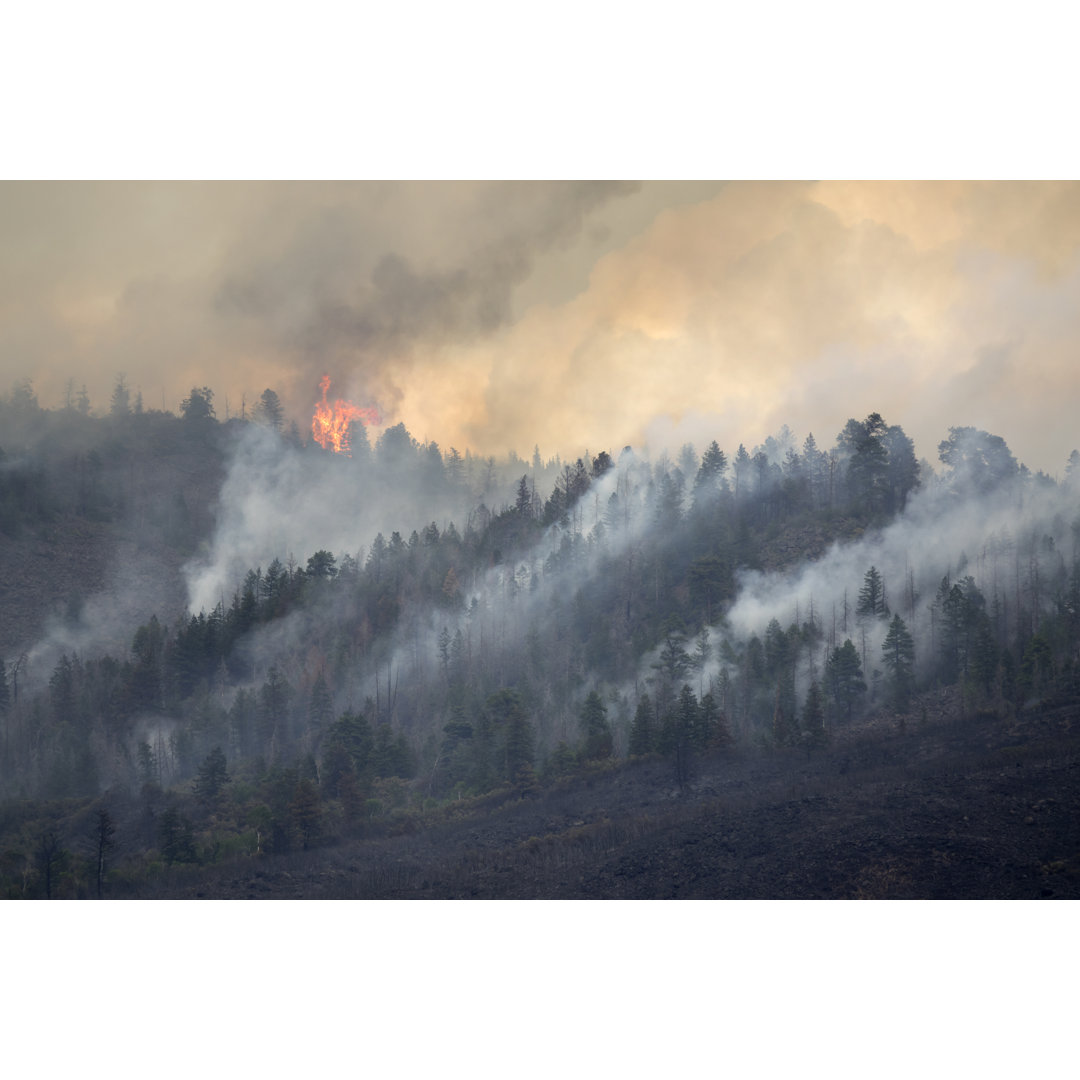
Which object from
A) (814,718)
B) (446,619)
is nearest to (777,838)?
(814,718)

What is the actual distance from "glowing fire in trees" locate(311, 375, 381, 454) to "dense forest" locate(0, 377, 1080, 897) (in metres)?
0.91

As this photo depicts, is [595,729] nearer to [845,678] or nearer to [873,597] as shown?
[845,678]

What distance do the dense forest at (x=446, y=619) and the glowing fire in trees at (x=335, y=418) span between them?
3.00 ft

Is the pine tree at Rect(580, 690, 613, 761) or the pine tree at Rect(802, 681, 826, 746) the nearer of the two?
the pine tree at Rect(802, 681, 826, 746)

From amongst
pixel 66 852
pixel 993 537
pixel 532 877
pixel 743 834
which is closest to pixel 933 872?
pixel 743 834

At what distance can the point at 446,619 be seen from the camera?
33344 millimetres

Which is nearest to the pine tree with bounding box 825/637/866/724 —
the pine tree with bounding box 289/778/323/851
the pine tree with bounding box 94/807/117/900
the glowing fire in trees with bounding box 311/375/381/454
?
the pine tree with bounding box 289/778/323/851

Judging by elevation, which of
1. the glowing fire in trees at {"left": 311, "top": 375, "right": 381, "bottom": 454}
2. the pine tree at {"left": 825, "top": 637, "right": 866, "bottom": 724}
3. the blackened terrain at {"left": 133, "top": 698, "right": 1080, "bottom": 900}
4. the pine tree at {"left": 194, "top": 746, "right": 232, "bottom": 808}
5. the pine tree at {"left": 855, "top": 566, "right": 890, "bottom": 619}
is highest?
the glowing fire in trees at {"left": 311, "top": 375, "right": 381, "bottom": 454}

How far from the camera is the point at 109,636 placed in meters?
27.6

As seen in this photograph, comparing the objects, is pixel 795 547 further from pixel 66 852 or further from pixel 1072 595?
pixel 66 852

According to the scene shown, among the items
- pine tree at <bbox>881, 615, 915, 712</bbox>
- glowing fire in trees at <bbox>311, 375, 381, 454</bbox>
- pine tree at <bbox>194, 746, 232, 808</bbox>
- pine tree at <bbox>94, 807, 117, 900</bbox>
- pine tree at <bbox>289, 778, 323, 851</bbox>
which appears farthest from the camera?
glowing fire in trees at <bbox>311, 375, 381, 454</bbox>

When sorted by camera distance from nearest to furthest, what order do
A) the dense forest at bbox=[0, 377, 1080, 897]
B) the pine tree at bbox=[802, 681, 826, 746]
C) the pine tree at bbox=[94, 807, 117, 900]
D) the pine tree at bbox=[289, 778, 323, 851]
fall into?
the pine tree at bbox=[94, 807, 117, 900]
the pine tree at bbox=[289, 778, 323, 851]
the dense forest at bbox=[0, 377, 1080, 897]
the pine tree at bbox=[802, 681, 826, 746]

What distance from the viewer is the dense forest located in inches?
763

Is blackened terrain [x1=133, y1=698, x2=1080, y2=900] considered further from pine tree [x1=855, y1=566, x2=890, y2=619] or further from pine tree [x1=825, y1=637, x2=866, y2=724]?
pine tree [x1=855, y1=566, x2=890, y2=619]
